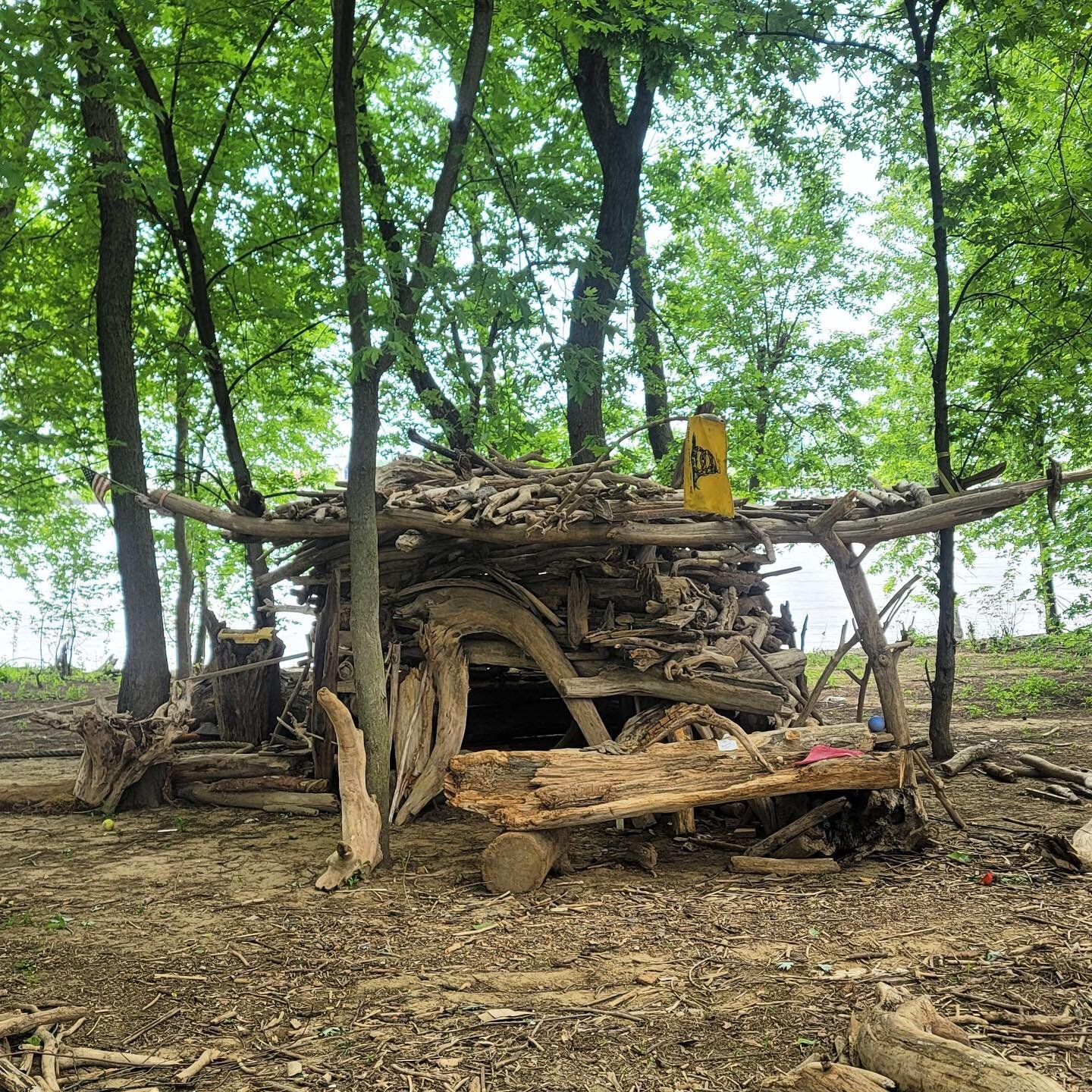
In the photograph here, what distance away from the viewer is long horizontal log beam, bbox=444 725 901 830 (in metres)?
5.16

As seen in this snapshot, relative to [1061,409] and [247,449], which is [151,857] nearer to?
[1061,409]

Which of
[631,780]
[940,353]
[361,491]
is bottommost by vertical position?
[631,780]

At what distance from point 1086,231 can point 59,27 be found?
767 centimetres

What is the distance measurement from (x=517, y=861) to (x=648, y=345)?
300 inches

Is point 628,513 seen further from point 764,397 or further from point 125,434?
point 764,397

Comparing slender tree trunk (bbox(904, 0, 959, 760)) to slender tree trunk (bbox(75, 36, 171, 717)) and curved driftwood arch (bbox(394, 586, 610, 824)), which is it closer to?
curved driftwood arch (bbox(394, 586, 610, 824))

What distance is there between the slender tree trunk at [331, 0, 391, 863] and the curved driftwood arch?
1411 millimetres

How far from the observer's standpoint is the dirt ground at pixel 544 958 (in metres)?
3.13

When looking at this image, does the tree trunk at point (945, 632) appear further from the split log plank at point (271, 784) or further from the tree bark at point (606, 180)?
the split log plank at point (271, 784)

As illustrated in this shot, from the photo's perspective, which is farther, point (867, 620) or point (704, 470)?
point (867, 620)

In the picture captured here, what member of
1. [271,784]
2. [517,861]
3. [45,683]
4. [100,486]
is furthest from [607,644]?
[45,683]

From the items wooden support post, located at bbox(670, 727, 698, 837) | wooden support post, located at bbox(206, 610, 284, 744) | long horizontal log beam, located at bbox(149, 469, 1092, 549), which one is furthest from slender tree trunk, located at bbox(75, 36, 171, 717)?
wooden support post, located at bbox(670, 727, 698, 837)

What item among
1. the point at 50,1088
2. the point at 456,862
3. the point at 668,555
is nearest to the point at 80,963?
the point at 50,1088

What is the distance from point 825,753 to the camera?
17.7ft
